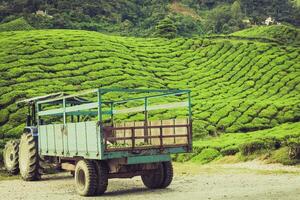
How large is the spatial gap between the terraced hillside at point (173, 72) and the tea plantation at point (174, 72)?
0.08 metres

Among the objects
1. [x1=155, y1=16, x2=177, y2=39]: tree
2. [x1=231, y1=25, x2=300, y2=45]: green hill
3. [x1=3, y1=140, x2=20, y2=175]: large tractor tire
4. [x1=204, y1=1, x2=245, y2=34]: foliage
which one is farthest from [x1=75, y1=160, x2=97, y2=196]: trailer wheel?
[x1=204, y1=1, x2=245, y2=34]: foliage

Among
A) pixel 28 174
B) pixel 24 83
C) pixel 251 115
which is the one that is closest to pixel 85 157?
pixel 28 174

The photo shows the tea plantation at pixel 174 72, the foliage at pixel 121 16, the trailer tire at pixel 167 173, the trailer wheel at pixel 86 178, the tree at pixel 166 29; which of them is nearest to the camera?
the trailer wheel at pixel 86 178

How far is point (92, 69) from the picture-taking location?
54.7 m

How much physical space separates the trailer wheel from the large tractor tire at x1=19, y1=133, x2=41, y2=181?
13.8 feet

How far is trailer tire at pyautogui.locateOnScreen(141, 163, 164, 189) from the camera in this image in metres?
16.1

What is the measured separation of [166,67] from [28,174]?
45.0 metres

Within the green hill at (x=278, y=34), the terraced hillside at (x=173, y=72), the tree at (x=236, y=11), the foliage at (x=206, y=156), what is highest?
the tree at (x=236, y=11)

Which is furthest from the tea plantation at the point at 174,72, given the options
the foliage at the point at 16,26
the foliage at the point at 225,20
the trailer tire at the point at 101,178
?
the foliage at the point at 225,20

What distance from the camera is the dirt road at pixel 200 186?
46.6ft

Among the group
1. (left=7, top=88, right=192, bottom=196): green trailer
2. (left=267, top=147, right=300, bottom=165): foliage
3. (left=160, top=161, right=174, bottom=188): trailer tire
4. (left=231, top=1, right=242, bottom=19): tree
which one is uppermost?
(left=231, top=1, right=242, bottom=19): tree

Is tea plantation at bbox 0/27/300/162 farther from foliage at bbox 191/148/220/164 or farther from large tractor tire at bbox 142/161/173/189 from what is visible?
large tractor tire at bbox 142/161/173/189

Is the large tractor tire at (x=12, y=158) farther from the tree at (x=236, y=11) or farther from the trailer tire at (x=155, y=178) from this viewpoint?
the tree at (x=236, y=11)

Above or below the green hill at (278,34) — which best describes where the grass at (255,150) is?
below
